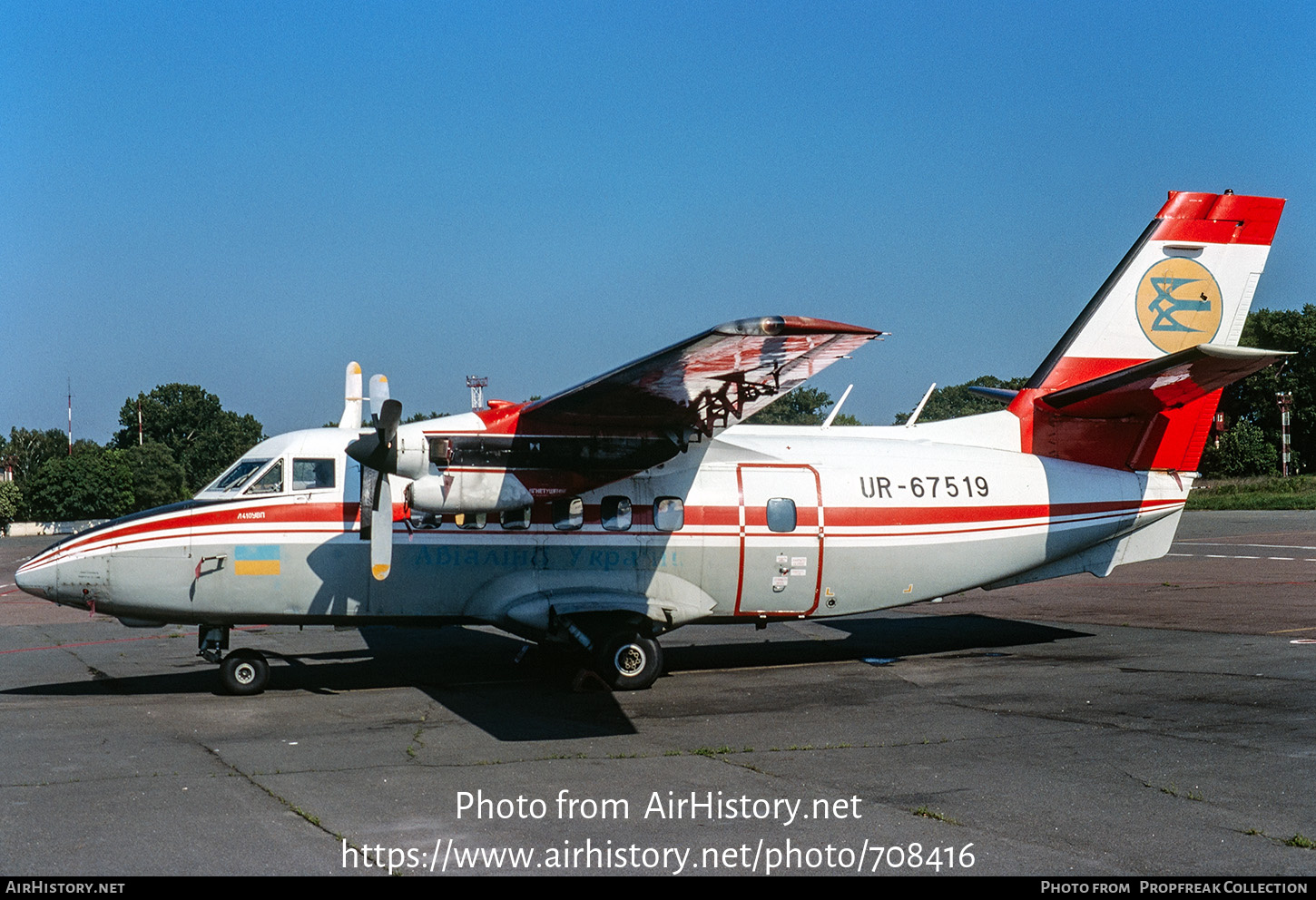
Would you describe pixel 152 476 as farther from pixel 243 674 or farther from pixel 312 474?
pixel 312 474

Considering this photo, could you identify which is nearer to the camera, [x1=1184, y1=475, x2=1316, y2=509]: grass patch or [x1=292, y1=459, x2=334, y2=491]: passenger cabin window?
[x1=292, y1=459, x2=334, y2=491]: passenger cabin window

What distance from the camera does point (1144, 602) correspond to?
66.9 feet

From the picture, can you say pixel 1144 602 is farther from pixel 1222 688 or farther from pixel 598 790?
pixel 598 790

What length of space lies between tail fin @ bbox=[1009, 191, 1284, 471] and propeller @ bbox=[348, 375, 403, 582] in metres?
8.98

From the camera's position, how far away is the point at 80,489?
252 ft

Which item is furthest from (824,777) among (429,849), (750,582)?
(750,582)

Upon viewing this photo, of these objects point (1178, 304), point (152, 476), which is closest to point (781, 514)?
point (1178, 304)

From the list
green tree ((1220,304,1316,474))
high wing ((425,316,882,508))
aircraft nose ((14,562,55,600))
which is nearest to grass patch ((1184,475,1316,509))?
green tree ((1220,304,1316,474))

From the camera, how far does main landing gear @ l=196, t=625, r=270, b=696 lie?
12.8 metres

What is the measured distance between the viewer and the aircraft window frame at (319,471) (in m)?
13.1

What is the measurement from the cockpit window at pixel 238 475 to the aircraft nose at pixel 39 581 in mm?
1973

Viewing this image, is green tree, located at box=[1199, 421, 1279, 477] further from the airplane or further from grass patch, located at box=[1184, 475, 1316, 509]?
the airplane

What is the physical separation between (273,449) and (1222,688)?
37.6 feet

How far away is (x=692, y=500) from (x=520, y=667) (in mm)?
3480
